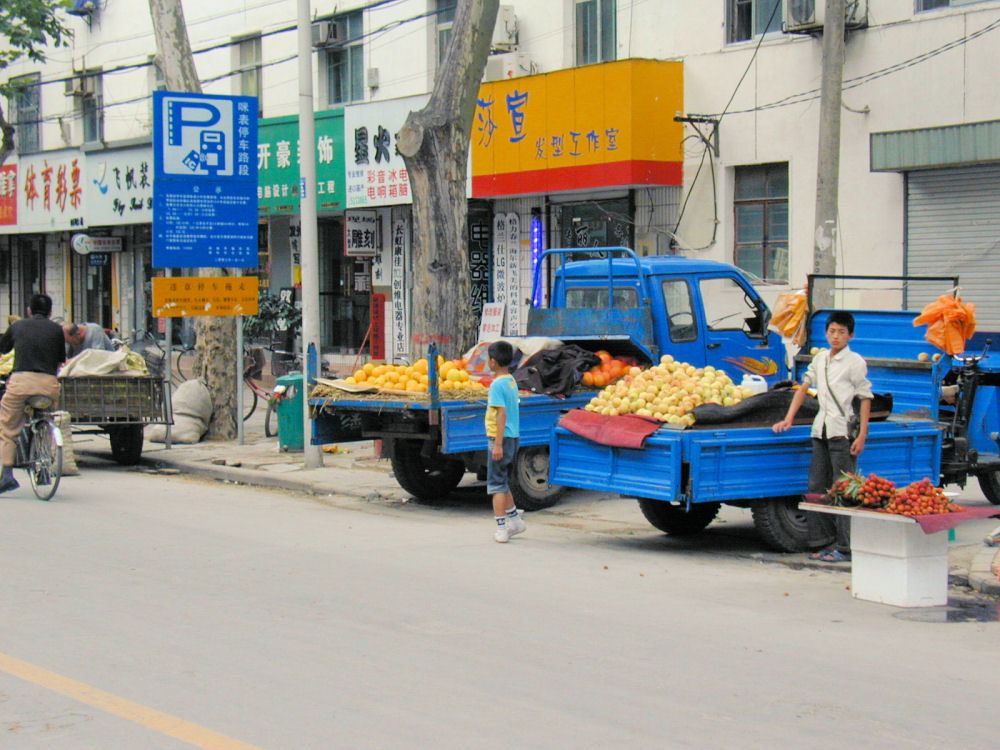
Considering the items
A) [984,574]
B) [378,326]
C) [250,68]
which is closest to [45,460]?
[984,574]

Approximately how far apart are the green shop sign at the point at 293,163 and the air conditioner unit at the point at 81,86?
9.77 meters

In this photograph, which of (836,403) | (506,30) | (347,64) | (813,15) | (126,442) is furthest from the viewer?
(347,64)

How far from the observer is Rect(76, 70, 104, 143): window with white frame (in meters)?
33.0

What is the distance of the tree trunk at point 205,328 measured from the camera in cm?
1820

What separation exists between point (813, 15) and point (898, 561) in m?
10.8

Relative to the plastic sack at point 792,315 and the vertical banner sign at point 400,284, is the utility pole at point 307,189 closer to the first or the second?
the plastic sack at point 792,315

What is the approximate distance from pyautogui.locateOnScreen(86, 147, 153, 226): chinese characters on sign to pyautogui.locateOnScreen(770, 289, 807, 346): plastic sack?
19565mm

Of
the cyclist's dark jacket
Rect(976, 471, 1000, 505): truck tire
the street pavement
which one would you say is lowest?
the street pavement

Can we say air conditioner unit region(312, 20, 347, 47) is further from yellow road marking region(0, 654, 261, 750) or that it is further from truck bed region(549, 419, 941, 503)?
yellow road marking region(0, 654, 261, 750)

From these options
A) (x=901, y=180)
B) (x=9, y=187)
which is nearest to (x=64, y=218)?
(x=9, y=187)

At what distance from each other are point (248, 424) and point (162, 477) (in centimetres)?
542

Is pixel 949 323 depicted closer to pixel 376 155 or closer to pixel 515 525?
pixel 515 525

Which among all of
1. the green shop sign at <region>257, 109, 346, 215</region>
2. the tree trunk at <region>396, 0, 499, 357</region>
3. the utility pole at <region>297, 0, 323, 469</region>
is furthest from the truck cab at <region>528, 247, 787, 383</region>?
the green shop sign at <region>257, 109, 346, 215</region>

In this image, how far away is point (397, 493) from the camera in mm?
13562
